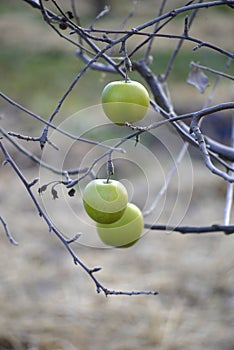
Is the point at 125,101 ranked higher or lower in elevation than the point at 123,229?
higher

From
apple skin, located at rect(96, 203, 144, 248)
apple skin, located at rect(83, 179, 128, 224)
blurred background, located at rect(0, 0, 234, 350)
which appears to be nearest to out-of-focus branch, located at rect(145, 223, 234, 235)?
blurred background, located at rect(0, 0, 234, 350)

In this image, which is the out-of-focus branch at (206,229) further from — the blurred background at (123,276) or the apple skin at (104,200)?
the apple skin at (104,200)

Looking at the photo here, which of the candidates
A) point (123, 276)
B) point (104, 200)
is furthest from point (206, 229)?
point (123, 276)

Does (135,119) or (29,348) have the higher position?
(135,119)

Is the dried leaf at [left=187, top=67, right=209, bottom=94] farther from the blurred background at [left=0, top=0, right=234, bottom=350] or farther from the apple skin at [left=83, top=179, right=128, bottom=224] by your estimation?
the apple skin at [left=83, top=179, right=128, bottom=224]

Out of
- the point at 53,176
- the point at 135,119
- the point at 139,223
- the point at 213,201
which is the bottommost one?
the point at 213,201

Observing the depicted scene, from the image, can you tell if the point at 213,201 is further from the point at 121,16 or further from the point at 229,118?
the point at 121,16

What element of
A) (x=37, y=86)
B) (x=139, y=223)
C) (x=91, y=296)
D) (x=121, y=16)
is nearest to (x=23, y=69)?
(x=37, y=86)

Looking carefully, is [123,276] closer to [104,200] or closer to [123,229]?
[123,229]
